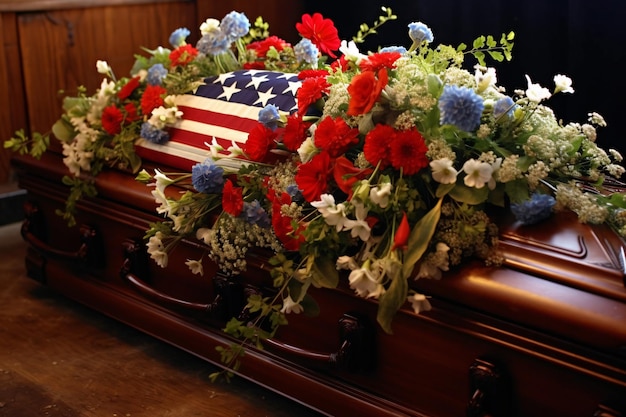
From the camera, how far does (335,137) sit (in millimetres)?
1553

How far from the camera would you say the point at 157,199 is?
1782 mm

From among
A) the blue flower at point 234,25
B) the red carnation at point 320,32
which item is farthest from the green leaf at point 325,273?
the blue flower at point 234,25

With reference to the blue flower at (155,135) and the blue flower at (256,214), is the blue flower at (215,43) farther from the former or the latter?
the blue flower at (256,214)

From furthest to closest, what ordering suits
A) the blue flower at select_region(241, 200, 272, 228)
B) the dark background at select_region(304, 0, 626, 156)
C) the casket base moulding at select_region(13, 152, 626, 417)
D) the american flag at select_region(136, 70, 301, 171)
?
the dark background at select_region(304, 0, 626, 156), the american flag at select_region(136, 70, 301, 171), the blue flower at select_region(241, 200, 272, 228), the casket base moulding at select_region(13, 152, 626, 417)

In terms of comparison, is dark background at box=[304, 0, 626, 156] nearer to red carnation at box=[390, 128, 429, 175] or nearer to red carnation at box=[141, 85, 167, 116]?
red carnation at box=[141, 85, 167, 116]

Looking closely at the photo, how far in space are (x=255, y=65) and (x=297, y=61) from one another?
132 millimetres

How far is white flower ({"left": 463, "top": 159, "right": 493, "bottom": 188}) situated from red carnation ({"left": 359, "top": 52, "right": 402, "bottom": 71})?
275 millimetres

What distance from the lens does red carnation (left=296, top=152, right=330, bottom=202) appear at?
1.54 metres

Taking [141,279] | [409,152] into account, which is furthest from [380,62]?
[141,279]

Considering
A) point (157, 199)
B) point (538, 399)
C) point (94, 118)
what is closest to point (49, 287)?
point (94, 118)

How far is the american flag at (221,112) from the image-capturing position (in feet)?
6.36

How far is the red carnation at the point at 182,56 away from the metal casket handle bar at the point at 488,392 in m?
1.25

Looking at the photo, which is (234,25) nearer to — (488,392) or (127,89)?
(127,89)

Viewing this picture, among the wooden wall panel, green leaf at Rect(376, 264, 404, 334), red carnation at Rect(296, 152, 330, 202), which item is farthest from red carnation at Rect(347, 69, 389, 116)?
the wooden wall panel
